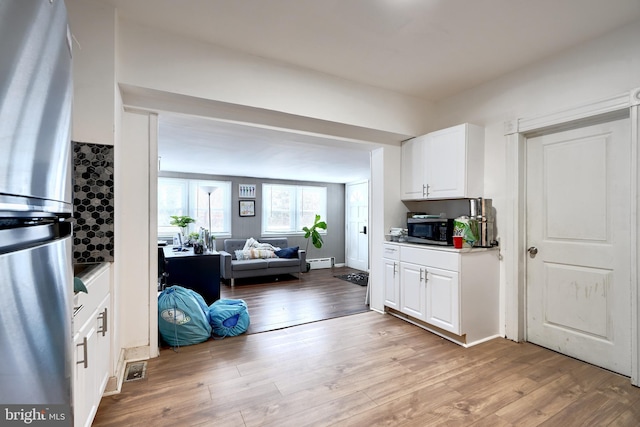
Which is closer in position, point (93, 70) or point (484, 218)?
point (93, 70)

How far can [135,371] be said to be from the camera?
2.23 metres

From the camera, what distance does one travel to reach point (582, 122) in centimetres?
246

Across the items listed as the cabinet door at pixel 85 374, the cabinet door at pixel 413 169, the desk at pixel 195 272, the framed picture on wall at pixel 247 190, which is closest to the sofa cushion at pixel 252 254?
the framed picture on wall at pixel 247 190

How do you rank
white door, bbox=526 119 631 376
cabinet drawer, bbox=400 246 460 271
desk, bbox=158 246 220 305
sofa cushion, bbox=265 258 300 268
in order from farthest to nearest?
sofa cushion, bbox=265 258 300 268 → desk, bbox=158 246 220 305 → cabinet drawer, bbox=400 246 460 271 → white door, bbox=526 119 631 376

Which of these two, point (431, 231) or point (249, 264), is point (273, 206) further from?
point (431, 231)

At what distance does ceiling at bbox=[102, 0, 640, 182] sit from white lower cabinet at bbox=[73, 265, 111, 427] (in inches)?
61.8

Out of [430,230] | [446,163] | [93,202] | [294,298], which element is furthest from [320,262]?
[93,202]

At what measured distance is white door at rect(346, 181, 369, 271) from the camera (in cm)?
704

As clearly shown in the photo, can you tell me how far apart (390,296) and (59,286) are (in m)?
3.27

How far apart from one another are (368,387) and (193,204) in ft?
18.1

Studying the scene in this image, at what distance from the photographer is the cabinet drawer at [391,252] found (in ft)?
11.1

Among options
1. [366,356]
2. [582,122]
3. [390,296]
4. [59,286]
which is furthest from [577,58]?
[59,286]

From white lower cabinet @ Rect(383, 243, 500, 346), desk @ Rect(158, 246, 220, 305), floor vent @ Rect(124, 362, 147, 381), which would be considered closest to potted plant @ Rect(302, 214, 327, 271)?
desk @ Rect(158, 246, 220, 305)

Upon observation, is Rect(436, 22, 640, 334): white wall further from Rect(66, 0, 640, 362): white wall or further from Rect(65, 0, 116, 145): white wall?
Rect(65, 0, 116, 145): white wall
